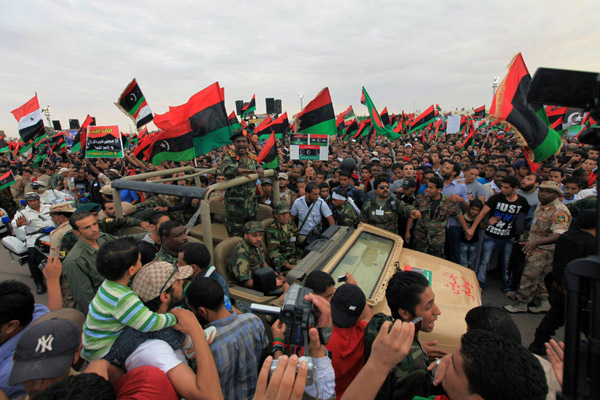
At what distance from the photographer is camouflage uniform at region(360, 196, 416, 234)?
4594 mm

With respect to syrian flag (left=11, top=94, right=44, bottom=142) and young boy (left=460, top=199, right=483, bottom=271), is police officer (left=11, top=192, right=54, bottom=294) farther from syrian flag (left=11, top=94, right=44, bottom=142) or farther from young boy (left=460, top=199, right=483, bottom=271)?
young boy (left=460, top=199, right=483, bottom=271)

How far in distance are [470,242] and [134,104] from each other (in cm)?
737

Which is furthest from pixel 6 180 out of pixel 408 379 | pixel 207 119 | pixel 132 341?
pixel 408 379

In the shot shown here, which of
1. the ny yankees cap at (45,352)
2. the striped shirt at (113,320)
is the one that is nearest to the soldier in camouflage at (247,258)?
the striped shirt at (113,320)

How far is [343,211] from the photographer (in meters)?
4.85

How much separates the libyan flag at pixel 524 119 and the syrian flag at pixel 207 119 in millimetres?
4022

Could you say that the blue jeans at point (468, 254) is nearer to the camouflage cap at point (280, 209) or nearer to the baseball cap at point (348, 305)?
the camouflage cap at point (280, 209)

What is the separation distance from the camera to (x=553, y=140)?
4.02 meters

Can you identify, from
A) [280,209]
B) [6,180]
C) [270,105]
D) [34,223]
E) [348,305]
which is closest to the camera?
[348,305]

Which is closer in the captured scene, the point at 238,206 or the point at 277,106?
the point at 238,206

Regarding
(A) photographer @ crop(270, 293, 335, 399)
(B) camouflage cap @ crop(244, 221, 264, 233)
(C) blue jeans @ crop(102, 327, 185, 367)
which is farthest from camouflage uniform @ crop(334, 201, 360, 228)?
(C) blue jeans @ crop(102, 327, 185, 367)

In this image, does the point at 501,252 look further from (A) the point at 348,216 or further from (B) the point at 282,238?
(B) the point at 282,238

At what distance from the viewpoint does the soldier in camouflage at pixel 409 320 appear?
1559mm

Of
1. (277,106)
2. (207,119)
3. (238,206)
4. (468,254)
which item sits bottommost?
(468,254)
